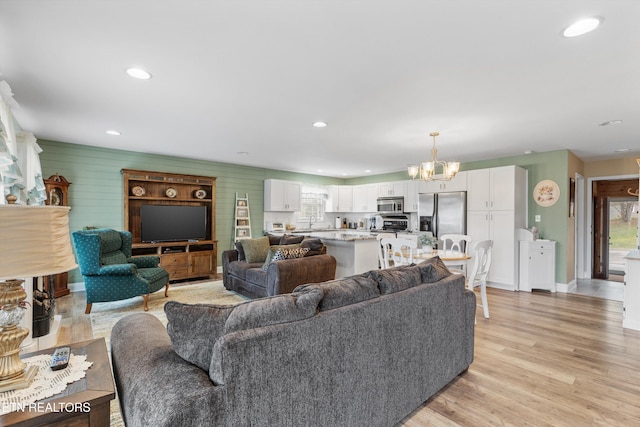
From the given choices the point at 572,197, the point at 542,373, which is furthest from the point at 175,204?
the point at 572,197

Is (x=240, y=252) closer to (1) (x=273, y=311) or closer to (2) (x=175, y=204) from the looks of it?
(2) (x=175, y=204)

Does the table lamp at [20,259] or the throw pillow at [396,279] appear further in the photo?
the throw pillow at [396,279]

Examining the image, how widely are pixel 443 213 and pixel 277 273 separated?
3.95 m

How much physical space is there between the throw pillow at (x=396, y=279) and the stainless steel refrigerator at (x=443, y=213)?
14.0 ft

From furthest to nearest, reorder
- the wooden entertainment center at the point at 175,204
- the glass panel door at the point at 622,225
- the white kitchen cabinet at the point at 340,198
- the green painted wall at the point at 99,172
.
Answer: the white kitchen cabinet at the point at 340,198 < the glass panel door at the point at 622,225 < the wooden entertainment center at the point at 175,204 < the green painted wall at the point at 99,172

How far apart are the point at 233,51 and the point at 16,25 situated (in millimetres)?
1318

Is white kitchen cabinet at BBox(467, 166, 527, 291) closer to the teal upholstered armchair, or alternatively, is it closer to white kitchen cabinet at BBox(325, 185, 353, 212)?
white kitchen cabinet at BBox(325, 185, 353, 212)

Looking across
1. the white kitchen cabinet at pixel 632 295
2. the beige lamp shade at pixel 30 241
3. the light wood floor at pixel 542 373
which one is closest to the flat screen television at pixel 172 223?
the light wood floor at pixel 542 373

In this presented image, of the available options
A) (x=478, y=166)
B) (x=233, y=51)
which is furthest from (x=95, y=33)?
(x=478, y=166)

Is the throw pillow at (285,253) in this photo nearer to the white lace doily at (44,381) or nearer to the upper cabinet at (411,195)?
the white lace doily at (44,381)

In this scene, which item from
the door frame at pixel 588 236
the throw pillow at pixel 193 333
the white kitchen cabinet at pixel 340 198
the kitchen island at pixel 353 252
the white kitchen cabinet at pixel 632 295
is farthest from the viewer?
the white kitchen cabinet at pixel 340 198

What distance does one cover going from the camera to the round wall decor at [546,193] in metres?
5.40

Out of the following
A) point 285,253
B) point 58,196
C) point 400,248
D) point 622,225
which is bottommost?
point 285,253

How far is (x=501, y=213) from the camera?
5.48 m
